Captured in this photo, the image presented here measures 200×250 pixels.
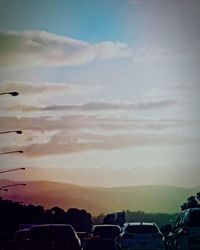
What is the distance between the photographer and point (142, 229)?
29391 mm

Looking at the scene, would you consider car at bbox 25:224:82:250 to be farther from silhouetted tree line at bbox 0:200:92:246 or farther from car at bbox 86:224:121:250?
silhouetted tree line at bbox 0:200:92:246

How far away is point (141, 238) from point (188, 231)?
363 centimetres

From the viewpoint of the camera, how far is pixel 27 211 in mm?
134750

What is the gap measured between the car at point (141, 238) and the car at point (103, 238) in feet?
23.1

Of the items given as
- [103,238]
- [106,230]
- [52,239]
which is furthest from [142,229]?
[52,239]

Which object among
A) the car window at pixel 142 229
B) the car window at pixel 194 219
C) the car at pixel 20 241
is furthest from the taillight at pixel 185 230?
the car at pixel 20 241

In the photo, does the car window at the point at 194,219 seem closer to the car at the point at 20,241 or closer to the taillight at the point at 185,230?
the taillight at the point at 185,230

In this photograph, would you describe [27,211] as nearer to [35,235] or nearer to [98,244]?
[98,244]

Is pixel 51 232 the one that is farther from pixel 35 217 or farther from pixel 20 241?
pixel 35 217

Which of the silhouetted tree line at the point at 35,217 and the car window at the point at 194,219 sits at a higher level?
the silhouetted tree line at the point at 35,217

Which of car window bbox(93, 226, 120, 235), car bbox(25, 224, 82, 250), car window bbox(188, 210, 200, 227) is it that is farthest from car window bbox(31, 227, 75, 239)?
car window bbox(93, 226, 120, 235)

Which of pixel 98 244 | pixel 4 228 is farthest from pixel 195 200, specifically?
pixel 98 244

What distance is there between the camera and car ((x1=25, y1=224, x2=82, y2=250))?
20969 millimetres

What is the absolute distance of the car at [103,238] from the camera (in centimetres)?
3666
